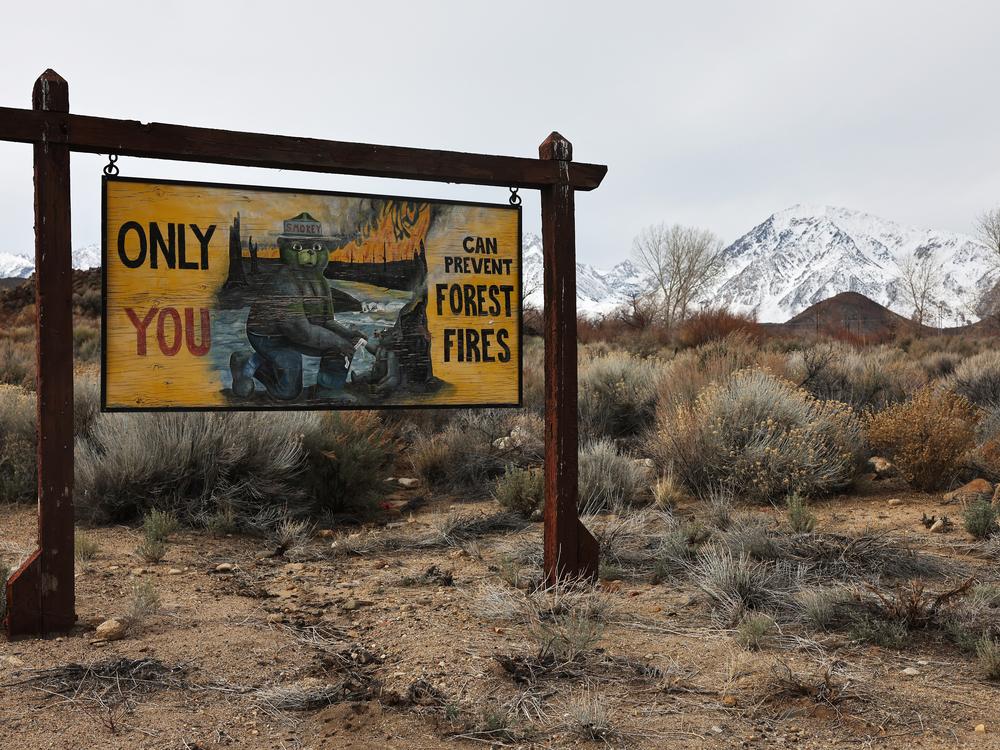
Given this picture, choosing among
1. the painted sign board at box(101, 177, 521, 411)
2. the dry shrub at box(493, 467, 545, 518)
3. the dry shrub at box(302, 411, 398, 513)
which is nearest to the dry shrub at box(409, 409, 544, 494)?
the dry shrub at box(302, 411, 398, 513)

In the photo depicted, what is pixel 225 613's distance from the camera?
4.53 metres

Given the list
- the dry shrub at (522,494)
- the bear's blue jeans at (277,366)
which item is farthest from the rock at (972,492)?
the bear's blue jeans at (277,366)

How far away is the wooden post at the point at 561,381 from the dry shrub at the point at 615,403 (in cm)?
584

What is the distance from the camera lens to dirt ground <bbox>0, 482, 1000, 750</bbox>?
307cm

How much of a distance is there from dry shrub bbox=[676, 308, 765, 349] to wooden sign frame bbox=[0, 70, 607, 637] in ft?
47.8

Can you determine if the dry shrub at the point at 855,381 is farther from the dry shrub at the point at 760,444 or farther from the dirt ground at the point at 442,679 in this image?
the dirt ground at the point at 442,679

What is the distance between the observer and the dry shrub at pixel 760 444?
303 inches

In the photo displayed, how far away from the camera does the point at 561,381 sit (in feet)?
16.1

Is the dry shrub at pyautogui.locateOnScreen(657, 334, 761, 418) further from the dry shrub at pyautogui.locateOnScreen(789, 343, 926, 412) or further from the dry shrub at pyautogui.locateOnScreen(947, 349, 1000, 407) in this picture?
the dry shrub at pyautogui.locateOnScreen(947, 349, 1000, 407)

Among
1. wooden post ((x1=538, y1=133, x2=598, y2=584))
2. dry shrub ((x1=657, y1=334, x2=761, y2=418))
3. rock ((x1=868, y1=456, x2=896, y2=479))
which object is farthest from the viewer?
dry shrub ((x1=657, y1=334, x2=761, y2=418))

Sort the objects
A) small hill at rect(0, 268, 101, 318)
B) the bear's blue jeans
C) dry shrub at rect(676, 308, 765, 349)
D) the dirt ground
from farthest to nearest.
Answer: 1. small hill at rect(0, 268, 101, 318)
2. dry shrub at rect(676, 308, 765, 349)
3. the bear's blue jeans
4. the dirt ground

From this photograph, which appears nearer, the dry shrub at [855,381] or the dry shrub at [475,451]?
the dry shrub at [475,451]

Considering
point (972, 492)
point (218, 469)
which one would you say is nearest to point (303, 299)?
point (218, 469)

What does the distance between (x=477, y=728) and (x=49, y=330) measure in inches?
113
